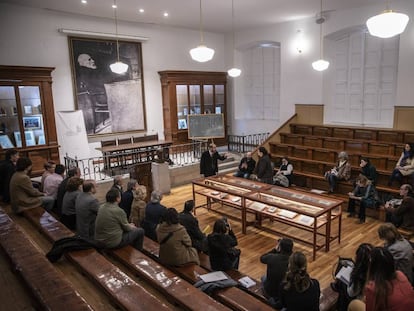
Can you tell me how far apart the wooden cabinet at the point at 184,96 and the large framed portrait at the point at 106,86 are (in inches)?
29.0

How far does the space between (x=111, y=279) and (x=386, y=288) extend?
7.31 feet

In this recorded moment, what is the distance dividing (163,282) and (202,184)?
3.40m

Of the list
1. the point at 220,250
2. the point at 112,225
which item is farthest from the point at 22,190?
the point at 220,250

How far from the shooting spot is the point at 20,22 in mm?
7340

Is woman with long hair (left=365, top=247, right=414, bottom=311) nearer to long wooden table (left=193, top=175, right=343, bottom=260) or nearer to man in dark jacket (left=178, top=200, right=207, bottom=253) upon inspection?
man in dark jacket (left=178, top=200, right=207, bottom=253)

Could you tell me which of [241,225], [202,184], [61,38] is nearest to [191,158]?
[202,184]

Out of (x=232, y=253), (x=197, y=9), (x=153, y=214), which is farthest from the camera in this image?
(x=197, y=9)

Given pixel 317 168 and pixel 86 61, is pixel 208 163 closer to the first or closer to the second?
pixel 317 168

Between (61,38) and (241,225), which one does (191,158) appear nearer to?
(241,225)

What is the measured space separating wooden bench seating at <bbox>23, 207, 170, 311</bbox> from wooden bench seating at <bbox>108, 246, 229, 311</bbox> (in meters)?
0.17

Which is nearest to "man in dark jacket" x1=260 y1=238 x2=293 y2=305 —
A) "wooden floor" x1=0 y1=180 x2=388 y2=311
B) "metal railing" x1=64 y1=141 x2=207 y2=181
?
"wooden floor" x1=0 y1=180 x2=388 y2=311

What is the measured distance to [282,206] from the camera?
4.95 m

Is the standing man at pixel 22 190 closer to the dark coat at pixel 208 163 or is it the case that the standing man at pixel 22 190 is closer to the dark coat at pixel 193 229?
the dark coat at pixel 193 229

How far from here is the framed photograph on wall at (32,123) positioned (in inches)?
291
